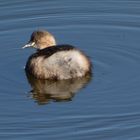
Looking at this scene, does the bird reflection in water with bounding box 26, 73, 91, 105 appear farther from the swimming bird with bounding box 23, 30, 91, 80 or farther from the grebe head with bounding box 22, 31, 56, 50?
the grebe head with bounding box 22, 31, 56, 50

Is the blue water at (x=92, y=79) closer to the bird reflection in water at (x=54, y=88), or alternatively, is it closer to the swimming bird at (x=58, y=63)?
the bird reflection in water at (x=54, y=88)

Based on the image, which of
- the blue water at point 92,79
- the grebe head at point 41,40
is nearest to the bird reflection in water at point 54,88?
the blue water at point 92,79

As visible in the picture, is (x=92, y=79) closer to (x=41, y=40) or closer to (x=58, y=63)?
(x=58, y=63)

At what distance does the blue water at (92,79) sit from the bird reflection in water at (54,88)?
51mm

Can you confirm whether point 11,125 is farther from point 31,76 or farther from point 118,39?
point 118,39

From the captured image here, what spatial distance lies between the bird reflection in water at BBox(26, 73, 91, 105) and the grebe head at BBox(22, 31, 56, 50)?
67 centimetres

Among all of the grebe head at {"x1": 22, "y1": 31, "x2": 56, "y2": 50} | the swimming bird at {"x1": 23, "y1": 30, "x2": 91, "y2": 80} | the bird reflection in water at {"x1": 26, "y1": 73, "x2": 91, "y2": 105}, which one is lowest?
the bird reflection in water at {"x1": 26, "y1": 73, "x2": 91, "y2": 105}

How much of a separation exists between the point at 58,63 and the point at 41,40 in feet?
3.36

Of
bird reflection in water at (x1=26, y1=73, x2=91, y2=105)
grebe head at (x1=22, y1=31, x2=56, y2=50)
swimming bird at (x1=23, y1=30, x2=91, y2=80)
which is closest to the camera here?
bird reflection in water at (x1=26, y1=73, x2=91, y2=105)

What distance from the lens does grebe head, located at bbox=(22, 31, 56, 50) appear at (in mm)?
13750

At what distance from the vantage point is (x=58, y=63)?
12.9 metres

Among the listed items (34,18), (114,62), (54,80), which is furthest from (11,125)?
(34,18)

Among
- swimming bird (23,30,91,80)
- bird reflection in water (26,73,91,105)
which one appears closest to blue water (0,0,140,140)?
bird reflection in water (26,73,91,105)

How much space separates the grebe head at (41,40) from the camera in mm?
13750
